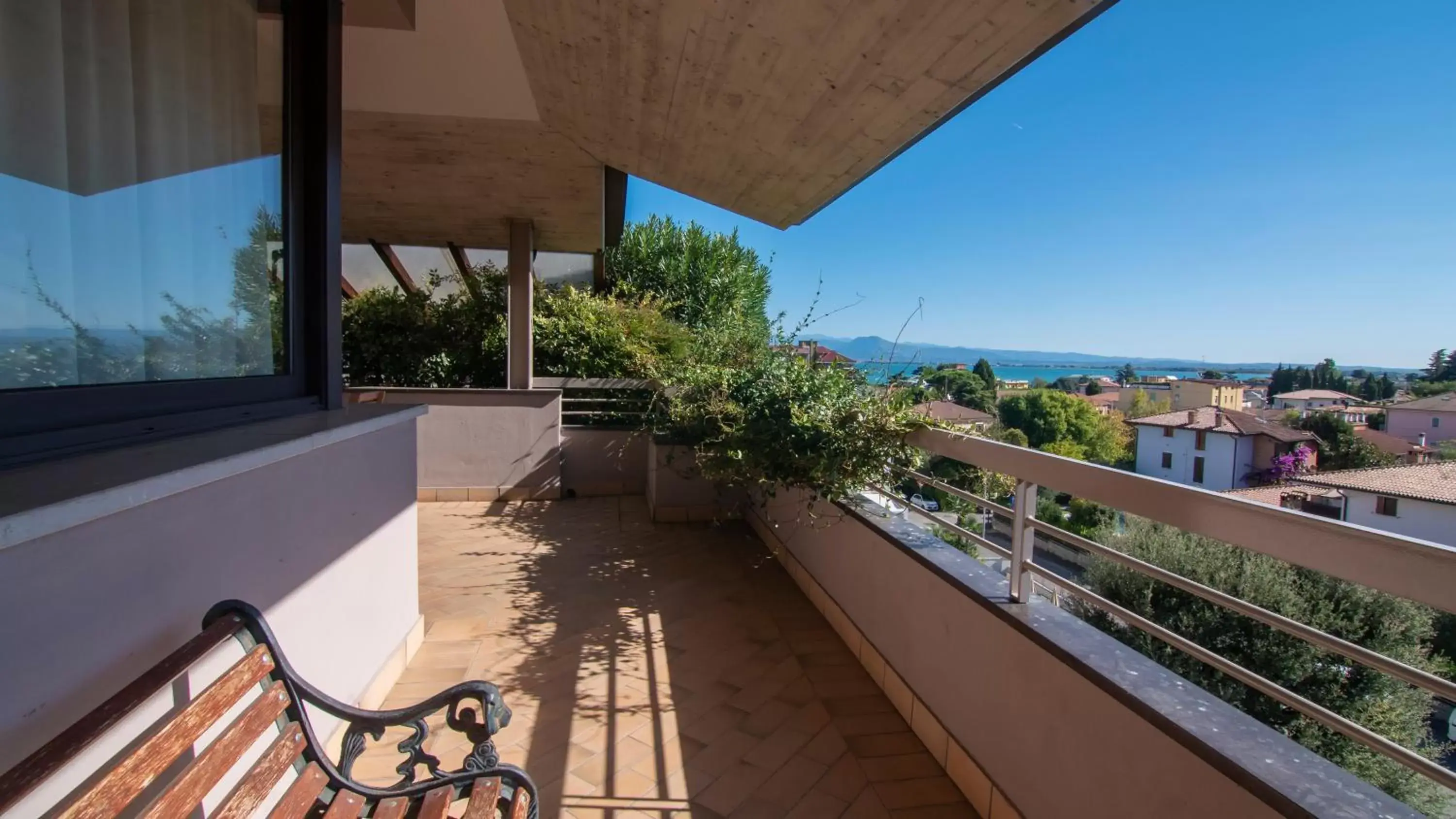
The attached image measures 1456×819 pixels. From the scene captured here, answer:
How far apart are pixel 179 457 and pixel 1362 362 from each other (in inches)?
376

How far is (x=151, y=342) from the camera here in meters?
1.46

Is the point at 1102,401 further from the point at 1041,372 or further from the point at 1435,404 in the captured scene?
the point at 1435,404

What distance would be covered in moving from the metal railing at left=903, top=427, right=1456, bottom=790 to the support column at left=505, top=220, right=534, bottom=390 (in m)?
4.64

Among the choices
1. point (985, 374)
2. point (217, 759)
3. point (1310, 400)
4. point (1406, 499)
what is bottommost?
point (217, 759)

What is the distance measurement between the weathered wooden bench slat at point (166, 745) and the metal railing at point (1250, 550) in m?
1.69

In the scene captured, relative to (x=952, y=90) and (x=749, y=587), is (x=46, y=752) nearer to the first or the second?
(x=952, y=90)

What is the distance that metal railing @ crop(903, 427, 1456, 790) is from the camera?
87 cm

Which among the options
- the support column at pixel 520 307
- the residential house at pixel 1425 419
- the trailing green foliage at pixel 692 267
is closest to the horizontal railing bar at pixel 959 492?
the residential house at pixel 1425 419

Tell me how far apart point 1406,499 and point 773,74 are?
100 inches

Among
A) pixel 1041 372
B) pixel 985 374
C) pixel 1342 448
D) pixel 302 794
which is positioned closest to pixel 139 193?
pixel 302 794

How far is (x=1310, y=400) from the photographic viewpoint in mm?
4922

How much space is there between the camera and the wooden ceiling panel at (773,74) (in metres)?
1.96

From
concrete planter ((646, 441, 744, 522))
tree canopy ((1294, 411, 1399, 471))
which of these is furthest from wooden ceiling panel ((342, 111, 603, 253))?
tree canopy ((1294, 411, 1399, 471))

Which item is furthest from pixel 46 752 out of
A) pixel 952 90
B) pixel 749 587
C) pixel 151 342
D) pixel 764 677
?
pixel 749 587
